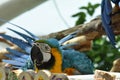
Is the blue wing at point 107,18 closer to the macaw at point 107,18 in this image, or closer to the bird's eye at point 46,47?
the macaw at point 107,18

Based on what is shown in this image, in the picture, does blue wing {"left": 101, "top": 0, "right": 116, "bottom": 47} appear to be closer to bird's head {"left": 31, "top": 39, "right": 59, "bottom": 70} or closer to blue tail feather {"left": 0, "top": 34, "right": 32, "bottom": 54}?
bird's head {"left": 31, "top": 39, "right": 59, "bottom": 70}

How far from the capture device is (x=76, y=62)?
39.9 inches

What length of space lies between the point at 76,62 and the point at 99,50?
2.76 ft

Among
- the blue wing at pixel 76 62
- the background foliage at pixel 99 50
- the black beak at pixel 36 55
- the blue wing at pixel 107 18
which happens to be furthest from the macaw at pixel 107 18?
the background foliage at pixel 99 50

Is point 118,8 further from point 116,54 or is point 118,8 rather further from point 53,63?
point 116,54

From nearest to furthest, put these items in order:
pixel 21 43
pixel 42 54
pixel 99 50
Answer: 1. pixel 42 54
2. pixel 21 43
3. pixel 99 50

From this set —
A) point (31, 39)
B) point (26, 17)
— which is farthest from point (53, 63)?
point (26, 17)

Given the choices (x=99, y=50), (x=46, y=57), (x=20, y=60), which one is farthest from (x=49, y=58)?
(x=99, y=50)

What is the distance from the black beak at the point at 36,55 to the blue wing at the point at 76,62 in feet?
0.33

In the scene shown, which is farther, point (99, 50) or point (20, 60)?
point (99, 50)

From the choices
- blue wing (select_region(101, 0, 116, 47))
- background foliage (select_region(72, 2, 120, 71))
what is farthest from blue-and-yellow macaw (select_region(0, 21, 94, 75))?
background foliage (select_region(72, 2, 120, 71))

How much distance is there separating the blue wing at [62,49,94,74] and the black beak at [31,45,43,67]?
102mm

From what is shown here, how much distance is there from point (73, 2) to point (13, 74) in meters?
1.27

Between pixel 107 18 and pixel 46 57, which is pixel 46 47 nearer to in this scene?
pixel 46 57
